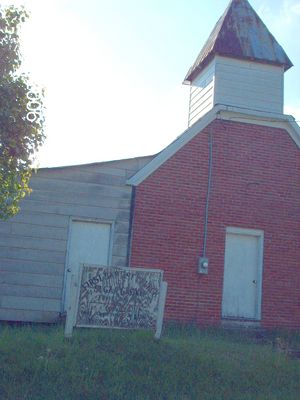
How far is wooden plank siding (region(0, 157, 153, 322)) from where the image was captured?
500 inches

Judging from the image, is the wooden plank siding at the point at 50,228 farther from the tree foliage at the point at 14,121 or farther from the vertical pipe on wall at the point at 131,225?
the tree foliage at the point at 14,121

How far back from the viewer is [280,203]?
1447cm

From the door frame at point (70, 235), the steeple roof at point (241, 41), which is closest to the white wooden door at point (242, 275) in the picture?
the door frame at point (70, 235)

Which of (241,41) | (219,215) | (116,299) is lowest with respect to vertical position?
(116,299)

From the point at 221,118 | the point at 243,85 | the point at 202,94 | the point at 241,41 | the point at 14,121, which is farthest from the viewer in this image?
the point at 202,94

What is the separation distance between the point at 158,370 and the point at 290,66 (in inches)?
387

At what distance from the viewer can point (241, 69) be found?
50.4ft

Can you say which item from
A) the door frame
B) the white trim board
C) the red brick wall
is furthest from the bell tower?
the door frame

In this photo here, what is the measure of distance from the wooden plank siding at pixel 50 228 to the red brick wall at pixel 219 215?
19.2 inches

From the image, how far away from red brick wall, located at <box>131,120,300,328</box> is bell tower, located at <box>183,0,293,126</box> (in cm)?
99

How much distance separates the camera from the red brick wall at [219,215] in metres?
13.5

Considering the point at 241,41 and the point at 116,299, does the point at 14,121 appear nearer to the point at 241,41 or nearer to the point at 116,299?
the point at 116,299

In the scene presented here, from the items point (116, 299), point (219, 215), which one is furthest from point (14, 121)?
point (219, 215)

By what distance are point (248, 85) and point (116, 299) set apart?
24.7 feet
